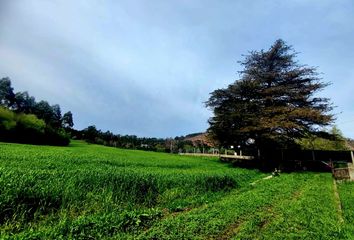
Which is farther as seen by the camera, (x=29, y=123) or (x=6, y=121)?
(x=29, y=123)

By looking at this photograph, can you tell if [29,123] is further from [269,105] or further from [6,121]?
[269,105]

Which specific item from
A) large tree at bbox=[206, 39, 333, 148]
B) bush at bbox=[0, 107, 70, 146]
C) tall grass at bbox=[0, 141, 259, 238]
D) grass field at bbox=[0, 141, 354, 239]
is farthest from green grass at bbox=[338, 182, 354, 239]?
bush at bbox=[0, 107, 70, 146]

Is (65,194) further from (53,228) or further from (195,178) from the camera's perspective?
(195,178)

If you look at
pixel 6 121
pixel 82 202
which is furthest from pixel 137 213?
pixel 6 121

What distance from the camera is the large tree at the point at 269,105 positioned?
2738 centimetres

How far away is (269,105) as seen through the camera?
30.4 metres

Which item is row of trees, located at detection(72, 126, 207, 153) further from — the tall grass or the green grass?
the tall grass

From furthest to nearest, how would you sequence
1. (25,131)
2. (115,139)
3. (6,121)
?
1. (115,139)
2. (25,131)
3. (6,121)

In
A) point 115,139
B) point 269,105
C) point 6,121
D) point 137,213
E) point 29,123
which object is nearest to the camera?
point 137,213

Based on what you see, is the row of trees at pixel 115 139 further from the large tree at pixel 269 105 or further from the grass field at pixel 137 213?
the grass field at pixel 137 213

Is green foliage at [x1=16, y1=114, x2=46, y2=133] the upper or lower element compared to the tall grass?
upper

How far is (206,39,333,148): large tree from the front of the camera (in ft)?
89.8

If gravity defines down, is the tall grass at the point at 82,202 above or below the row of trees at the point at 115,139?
below

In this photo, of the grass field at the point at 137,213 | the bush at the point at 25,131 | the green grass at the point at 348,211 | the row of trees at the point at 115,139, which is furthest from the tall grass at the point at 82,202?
the row of trees at the point at 115,139
